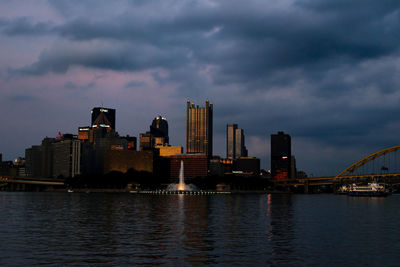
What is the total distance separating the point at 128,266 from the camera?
31062 millimetres

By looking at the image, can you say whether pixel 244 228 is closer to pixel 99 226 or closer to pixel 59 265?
pixel 99 226

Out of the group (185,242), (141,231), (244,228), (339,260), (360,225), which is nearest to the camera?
(339,260)

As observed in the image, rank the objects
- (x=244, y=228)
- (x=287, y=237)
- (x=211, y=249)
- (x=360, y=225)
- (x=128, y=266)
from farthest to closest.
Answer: (x=360, y=225) < (x=244, y=228) < (x=287, y=237) < (x=211, y=249) < (x=128, y=266)

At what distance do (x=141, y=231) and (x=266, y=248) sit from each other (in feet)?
54.6

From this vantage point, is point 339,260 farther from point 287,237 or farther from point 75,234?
point 75,234

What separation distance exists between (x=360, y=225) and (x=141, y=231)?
93.2 feet

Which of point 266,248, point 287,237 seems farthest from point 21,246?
point 287,237

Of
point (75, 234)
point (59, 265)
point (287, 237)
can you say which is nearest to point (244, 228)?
point (287, 237)

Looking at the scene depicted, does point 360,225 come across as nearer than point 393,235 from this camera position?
No

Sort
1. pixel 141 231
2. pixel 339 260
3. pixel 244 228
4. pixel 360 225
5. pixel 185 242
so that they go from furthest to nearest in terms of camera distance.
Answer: pixel 360 225 → pixel 244 228 → pixel 141 231 → pixel 185 242 → pixel 339 260

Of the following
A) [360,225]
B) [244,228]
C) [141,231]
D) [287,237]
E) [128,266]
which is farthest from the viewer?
[360,225]

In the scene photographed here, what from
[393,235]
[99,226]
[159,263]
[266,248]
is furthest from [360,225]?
[159,263]

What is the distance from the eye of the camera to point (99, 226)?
56.5 metres

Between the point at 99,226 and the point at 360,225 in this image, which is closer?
the point at 99,226
